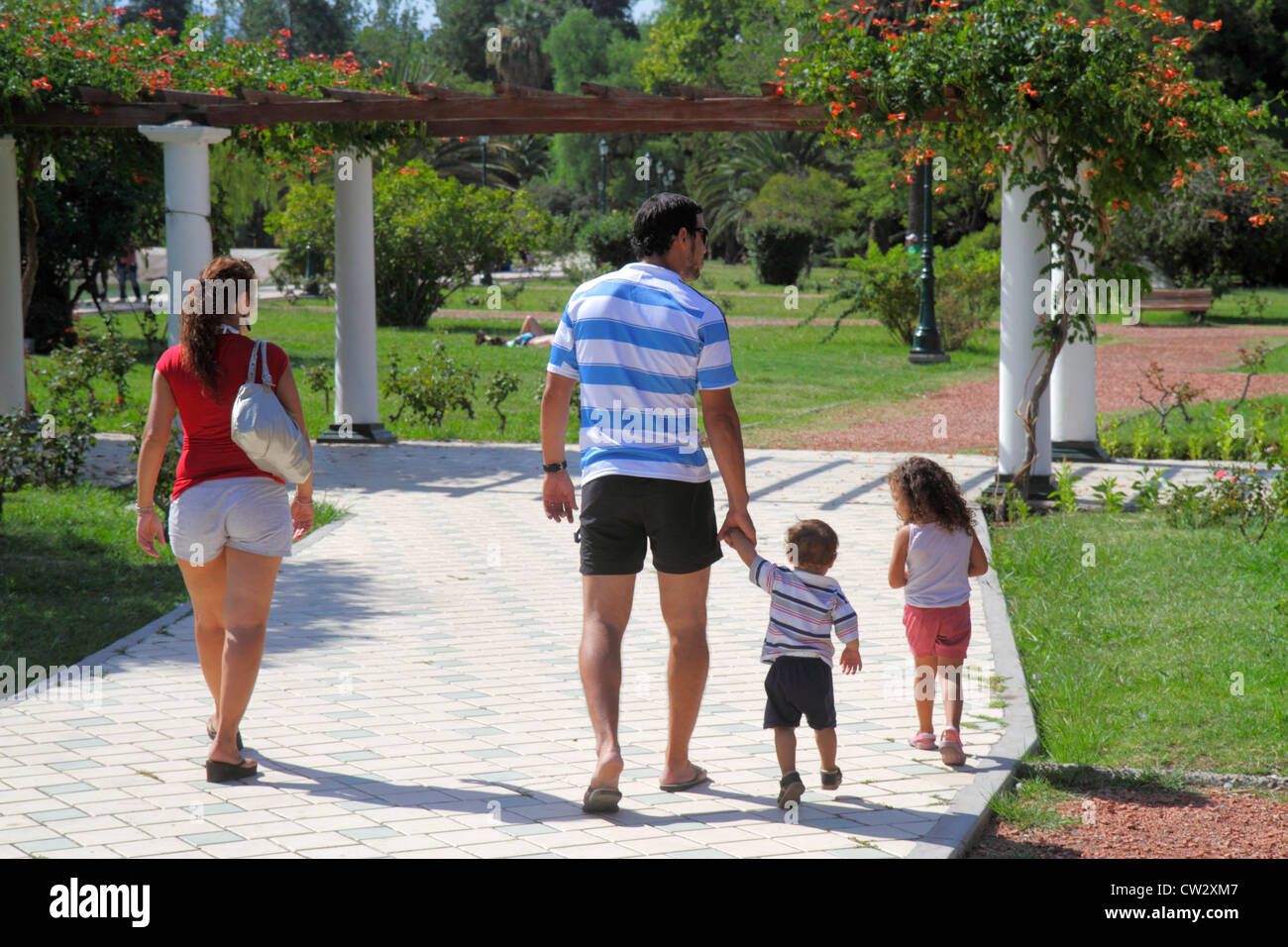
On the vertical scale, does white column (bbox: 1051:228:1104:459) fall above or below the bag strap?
below

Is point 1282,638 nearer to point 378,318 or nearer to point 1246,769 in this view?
point 1246,769

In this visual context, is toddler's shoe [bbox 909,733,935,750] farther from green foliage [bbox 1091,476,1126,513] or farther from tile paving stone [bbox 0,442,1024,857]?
green foliage [bbox 1091,476,1126,513]

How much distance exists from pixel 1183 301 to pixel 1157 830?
89.8 ft

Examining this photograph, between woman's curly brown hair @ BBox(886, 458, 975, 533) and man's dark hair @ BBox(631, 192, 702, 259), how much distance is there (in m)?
1.25

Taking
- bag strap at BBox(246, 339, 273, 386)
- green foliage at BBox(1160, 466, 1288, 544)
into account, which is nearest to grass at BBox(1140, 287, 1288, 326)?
green foliage at BBox(1160, 466, 1288, 544)

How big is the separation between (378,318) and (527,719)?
21621 mm

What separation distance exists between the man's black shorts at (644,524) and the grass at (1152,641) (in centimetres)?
165

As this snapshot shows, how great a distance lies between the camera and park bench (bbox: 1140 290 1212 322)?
96.1ft

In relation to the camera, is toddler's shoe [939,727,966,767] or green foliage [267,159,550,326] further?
green foliage [267,159,550,326]

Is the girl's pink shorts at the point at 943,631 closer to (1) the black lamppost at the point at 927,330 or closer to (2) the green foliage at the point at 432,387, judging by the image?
(2) the green foliage at the point at 432,387

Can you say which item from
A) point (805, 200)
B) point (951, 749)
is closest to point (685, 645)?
point (951, 749)

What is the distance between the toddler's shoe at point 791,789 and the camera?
4.29 m

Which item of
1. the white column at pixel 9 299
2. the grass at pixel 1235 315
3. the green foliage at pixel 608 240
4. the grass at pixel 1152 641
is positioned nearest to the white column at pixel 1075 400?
the grass at pixel 1152 641

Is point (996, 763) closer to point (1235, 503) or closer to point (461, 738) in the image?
point (461, 738)
